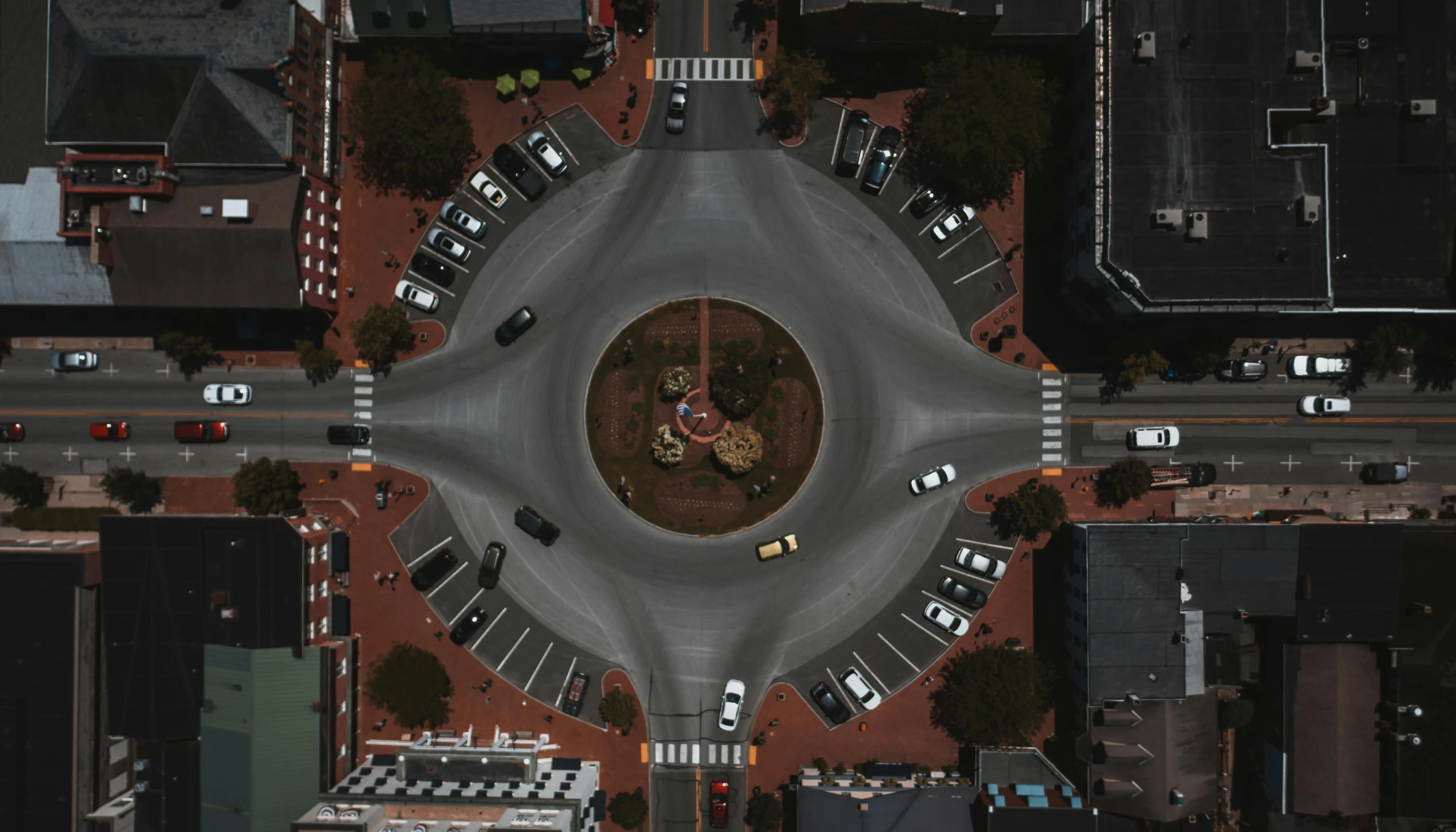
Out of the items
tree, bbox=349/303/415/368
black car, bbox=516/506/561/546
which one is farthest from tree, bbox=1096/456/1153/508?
tree, bbox=349/303/415/368

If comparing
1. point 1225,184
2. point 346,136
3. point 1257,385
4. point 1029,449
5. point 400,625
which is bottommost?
point 400,625

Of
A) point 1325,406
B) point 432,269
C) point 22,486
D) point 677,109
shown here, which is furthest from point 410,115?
point 1325,406

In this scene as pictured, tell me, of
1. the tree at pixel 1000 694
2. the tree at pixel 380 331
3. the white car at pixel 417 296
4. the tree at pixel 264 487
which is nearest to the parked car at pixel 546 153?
the white car at pixel 417 296

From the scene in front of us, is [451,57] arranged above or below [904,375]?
above

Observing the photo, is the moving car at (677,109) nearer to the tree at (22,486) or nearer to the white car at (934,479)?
the white car at (934,479)

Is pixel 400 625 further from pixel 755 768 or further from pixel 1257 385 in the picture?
pixel 1257 385

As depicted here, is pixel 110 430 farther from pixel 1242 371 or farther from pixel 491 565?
pixel 1242 371

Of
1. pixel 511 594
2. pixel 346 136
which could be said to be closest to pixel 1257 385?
pixel 511 594
